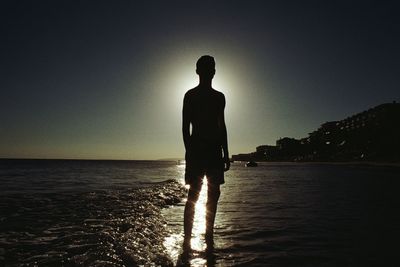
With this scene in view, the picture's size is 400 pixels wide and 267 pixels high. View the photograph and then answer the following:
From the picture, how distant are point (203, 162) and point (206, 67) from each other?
149 centimetres

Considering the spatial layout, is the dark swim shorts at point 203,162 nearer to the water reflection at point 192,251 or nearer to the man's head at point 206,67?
the water reflection at point 192,251

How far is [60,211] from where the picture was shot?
27.6 feet

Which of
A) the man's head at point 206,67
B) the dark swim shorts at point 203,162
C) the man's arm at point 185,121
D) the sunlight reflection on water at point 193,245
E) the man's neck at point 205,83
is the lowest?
the sunlight reflection on water at point 193,245

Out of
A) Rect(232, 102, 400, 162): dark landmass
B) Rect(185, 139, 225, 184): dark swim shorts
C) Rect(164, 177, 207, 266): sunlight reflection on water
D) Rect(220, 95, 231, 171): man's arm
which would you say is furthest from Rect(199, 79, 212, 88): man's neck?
Rect(232, 102, 400, 162): dark landmass

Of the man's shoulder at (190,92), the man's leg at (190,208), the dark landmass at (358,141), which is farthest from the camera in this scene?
the dark landmass at (358,141)

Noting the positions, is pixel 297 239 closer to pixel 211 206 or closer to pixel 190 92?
pixel 211 206

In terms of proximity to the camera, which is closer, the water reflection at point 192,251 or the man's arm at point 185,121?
the water reflection at point 192,251

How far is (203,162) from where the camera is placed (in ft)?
15.5

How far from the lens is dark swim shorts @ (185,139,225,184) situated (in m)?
4.68

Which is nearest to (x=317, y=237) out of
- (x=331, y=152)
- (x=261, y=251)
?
(x=261, y=251)

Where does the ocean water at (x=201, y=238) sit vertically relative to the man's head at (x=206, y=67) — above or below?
below

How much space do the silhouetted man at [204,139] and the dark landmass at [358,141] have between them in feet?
264

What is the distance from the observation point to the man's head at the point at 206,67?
491cm

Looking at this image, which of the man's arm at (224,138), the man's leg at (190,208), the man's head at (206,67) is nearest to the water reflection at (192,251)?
the man's leg at (190,208)
